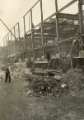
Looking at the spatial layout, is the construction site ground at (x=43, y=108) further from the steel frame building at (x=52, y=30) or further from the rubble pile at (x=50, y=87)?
the steel frame building at (x=52, y=30)

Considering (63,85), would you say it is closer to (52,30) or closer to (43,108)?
(43,108)

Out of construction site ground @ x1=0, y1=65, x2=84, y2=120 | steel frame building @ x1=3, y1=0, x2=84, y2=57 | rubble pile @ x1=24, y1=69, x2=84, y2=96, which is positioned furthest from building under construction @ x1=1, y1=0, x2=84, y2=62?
construction site ground @ x1=0, y1=65, x2=84, y2=120

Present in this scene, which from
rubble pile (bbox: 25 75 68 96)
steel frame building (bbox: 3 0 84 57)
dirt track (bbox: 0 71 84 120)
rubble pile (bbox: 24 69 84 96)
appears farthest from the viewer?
steel frame building (bbox: 3 0 84 57)

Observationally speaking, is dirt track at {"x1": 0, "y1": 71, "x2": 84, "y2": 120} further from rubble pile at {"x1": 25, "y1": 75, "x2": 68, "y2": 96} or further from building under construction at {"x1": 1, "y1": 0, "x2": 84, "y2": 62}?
building under construction at {"x1": 1, "y1": 0, "x2": 84, "y2": 62}

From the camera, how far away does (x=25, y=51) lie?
1332 centimetres

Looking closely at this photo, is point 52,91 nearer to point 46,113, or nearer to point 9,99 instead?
point 9,99

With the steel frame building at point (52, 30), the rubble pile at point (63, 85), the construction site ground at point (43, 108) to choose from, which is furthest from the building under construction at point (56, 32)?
the construction site ground at point (43, 108)

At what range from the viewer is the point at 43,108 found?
201 inches

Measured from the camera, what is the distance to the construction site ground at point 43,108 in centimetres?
439

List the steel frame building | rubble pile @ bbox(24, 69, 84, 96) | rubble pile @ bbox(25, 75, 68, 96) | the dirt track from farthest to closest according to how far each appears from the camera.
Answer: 1. the steel frame building
2. rubble pile @ bbox(25, 75, 68, 96)
3. rubble pile @ bbox(24, 69, 84, 96)
4. the dirt track

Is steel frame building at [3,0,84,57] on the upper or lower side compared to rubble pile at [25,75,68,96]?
upper

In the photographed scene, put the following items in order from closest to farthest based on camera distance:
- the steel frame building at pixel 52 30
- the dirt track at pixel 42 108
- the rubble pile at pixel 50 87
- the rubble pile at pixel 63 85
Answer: the dirt track at pixel 42 108 → the rubble pile at pixel 63 85 → the rubble pile at pixel 50 87 → the steel frame building at pixel 52 30

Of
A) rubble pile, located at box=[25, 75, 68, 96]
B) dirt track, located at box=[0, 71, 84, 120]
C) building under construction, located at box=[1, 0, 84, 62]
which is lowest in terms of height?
dirt track, located at box=[0, 71, 84, 120]

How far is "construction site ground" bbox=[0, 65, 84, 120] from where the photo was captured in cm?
439
